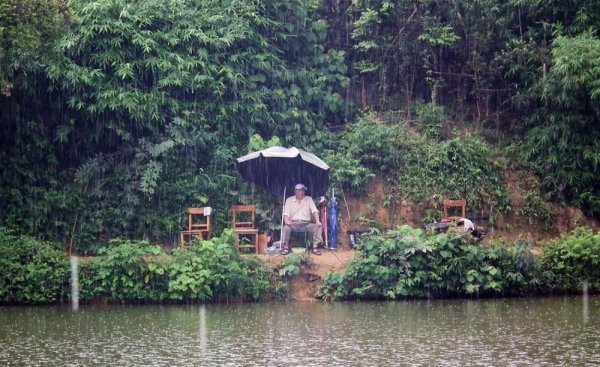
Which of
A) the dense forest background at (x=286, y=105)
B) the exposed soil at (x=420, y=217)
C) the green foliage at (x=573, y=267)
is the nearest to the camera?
the green foliage at (x=573, y=267)

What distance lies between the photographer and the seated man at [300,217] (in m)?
19.1

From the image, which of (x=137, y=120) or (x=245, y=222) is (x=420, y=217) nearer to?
(x=245, y=222)

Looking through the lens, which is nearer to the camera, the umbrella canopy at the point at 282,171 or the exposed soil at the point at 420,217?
the umbrella canopy at the point at 282,171

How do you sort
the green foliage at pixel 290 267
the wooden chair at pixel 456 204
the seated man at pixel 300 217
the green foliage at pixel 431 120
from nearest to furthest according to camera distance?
the green foliage at pixel 290 267 → the seated man at pixel 300 217 → the wooden chair at pixel 456 204 → the green foliage at pixel 431 120

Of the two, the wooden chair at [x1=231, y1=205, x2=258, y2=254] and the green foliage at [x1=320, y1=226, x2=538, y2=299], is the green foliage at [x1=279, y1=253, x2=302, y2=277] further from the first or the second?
the wooden chair at [x1=231, y1=205, x2=258, y2=254]

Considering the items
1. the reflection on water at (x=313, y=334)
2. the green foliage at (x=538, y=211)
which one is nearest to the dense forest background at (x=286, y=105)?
the green foliage at (x=538, y=211)

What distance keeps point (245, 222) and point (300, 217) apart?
55.2 inches

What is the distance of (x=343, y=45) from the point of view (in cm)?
2372

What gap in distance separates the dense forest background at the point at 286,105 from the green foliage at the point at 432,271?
11.6 ft

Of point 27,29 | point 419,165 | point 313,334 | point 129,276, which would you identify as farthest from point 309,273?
point 27,29

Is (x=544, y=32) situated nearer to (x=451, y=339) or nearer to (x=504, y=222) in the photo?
(x=504, y=222)

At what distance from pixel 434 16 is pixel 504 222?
5.38m

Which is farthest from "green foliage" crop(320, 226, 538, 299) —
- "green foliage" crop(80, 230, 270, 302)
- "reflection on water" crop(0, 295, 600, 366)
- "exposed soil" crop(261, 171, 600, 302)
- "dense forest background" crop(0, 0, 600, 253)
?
"dense forest background" crop(0, 0, 600, 253)

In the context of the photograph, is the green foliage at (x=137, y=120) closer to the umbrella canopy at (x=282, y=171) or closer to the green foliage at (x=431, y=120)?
the umbrella canopy at (x=282, y=171)
